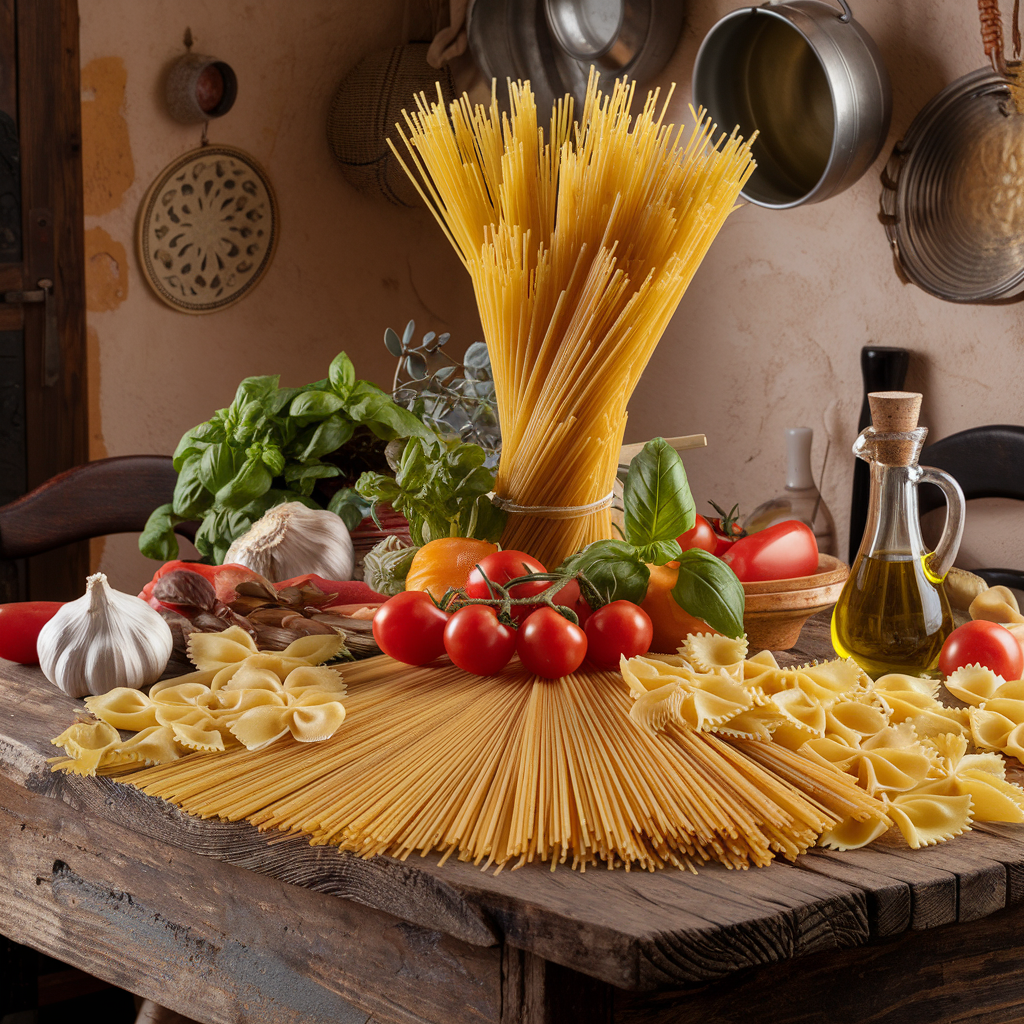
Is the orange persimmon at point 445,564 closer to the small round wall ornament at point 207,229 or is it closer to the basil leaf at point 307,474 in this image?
the basil leaf at point 307,474

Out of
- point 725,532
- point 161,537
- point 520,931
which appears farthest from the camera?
point 161,537

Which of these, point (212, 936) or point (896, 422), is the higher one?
point (896, 422)

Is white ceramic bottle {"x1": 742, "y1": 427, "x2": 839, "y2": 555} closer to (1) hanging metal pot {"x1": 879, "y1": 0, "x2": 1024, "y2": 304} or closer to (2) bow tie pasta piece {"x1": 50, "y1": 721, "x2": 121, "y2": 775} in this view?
(1) hanging metal pot {"x1": 879, "y1": 0, "x2": 1024, "y2": 304}

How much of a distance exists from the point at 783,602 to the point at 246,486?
650 mm

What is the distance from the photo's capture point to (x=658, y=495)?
79 cm

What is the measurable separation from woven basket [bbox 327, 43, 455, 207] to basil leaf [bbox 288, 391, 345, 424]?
1251 mm

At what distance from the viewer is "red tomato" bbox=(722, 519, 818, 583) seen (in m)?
0.86

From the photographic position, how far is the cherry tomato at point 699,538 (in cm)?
89

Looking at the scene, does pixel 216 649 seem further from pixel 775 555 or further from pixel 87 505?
pixel 87 505

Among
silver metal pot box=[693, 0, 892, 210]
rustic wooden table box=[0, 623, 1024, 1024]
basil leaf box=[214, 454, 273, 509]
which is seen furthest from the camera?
silver metal pot box=[693, 0, 892, 210]

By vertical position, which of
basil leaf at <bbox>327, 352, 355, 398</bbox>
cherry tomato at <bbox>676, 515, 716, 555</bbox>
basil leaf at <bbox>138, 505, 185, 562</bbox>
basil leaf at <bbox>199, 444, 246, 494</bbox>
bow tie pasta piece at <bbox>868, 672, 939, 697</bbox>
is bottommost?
basil leaf at <bbox>138, 505, 185, 562</bbox>

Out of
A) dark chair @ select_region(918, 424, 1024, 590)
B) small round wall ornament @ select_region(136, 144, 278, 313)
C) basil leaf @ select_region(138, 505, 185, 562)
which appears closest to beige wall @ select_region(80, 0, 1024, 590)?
small round wall ornament @ select_region(136, 144, 278, 313)

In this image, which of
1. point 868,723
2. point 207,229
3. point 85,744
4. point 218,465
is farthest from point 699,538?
point 207,229

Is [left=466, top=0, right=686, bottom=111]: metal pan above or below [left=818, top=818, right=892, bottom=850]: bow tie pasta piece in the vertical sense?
above
